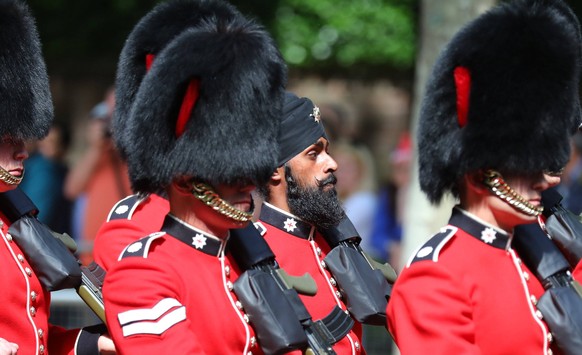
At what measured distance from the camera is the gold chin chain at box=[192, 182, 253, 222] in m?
4.46

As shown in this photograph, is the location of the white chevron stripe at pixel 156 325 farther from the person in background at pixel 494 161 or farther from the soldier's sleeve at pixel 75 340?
the soldier's sleeve at pixel 75 340

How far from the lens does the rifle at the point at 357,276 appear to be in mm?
5355

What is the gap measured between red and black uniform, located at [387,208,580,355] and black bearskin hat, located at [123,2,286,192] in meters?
0.66

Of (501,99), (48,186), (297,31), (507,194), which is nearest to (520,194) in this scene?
(507,194)

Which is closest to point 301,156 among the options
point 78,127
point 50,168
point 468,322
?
point 468,322

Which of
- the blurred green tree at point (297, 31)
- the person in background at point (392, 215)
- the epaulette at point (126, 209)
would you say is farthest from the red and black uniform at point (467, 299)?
the blurred green tree at point (297, 31)

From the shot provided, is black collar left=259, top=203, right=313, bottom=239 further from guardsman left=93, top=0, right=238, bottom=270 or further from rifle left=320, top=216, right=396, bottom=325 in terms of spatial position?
guardsman left=93, top=0, right=238, bottom=270

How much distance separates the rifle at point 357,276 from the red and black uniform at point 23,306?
1008 mm

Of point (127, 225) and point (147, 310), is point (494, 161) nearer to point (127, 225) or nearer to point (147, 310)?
point (147, 310)

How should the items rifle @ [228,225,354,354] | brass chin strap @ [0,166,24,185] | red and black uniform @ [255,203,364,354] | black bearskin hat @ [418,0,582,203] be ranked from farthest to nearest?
red and black uniform @ [255,203,364,354]
brass chin strap @ [0,166,24,185]
rifle @ [228,225,354,354]
black bearskin hat @ [418,0,582,203]

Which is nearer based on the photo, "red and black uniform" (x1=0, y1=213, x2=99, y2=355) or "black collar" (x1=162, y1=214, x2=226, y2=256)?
"black collar" (x1=162, y1=214, x2=226, y2=256)

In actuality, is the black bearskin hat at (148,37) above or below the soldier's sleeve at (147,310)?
above

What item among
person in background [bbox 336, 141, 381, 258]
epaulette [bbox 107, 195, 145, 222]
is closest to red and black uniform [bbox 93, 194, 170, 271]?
epaulette [bbox 107, 195, 145, 222]

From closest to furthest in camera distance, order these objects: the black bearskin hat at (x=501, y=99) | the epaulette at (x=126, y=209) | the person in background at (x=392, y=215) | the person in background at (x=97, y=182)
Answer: the black bearskin hat at (x=501, y=99), the epaulette at (x=126, y=209), the person in background at (x=97, y=182), the person in background at (x=392, y=215)
